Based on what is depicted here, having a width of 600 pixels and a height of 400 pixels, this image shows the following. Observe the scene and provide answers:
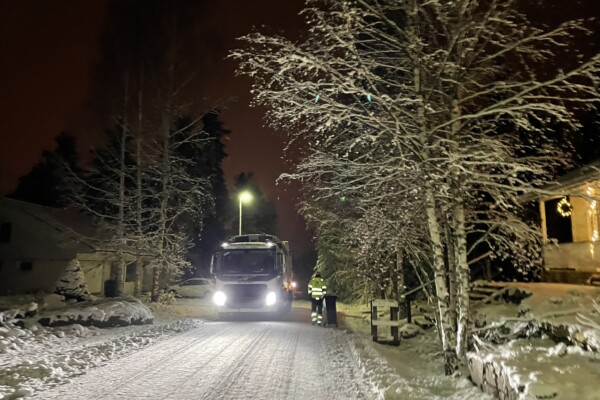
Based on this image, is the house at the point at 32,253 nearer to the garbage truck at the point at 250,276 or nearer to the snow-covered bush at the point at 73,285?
the snow-covered bush at the point at 73,285

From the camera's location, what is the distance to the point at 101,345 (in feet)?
39.7

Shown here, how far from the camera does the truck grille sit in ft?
66.1

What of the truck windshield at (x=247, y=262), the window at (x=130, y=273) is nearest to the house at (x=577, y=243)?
the truck windshield at (x=247, y=262)

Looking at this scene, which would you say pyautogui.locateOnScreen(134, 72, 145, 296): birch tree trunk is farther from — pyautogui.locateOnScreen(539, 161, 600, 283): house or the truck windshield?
pyautogui.locateOnScreen(539, 161, 600, 283): house

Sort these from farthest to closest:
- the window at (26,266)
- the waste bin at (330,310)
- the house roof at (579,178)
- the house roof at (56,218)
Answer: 1. the house roof at (56,218)
2. the window at (26,266)
3. the waste bin at (330,310)
4. the house roof at (579,178)

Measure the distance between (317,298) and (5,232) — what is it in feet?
82.4

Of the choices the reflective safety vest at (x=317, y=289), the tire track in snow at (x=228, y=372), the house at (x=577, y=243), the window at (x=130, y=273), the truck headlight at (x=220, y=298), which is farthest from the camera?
the window at (x=130, y=273)

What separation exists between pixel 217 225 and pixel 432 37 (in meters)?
50.0

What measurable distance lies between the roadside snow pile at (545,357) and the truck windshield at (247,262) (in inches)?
427

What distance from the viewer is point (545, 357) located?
7.29 meters

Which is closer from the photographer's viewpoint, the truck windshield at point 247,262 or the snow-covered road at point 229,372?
the snow-covered road at point 229,372

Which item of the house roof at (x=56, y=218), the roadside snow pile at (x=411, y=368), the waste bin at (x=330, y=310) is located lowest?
the roadside snow pile at (x=411, y=368)

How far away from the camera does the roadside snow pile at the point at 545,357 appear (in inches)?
235

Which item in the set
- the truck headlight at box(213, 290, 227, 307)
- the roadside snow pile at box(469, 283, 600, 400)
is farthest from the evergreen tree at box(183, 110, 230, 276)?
the roadside snow pile at box(469, 283, 600, 400)
